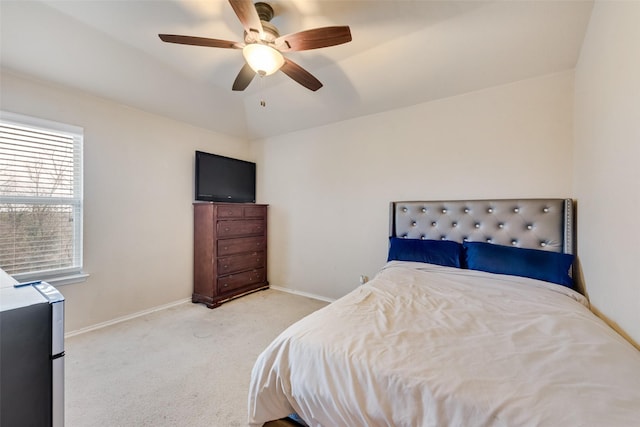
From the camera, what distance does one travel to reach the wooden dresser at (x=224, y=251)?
3192 millimetres

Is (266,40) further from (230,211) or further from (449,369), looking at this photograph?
(230,211)

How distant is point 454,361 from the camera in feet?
2.97

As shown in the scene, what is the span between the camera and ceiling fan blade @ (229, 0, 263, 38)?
1.36 metres

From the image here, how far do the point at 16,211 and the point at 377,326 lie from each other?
122 inches

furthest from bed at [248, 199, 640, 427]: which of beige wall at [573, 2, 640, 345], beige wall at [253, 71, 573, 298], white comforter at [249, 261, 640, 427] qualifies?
beige wall at [253, 71, 573, 298]

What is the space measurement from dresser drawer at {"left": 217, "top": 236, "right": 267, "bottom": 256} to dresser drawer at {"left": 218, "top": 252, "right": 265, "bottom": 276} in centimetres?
7

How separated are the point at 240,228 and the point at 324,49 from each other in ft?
7.74

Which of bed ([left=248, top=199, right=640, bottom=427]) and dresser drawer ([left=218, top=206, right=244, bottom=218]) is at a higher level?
dresser drawer ([left=218, top=206, right=244, bottom=218])

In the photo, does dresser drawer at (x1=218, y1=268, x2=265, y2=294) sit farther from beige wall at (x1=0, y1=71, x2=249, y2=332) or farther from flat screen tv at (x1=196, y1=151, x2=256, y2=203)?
flat screen tv at (x1=196, y1=151, x2=256, y2=203)

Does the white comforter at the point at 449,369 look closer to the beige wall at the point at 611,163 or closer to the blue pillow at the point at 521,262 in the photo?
the beige wall at the point at 611,163

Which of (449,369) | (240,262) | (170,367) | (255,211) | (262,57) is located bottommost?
(170,367)

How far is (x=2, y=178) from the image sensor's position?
2.13 metres

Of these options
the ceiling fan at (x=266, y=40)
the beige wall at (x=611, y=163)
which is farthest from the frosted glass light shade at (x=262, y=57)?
the beige wall at (x=611, y=163)

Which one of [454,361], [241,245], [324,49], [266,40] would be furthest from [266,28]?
[241,245]
